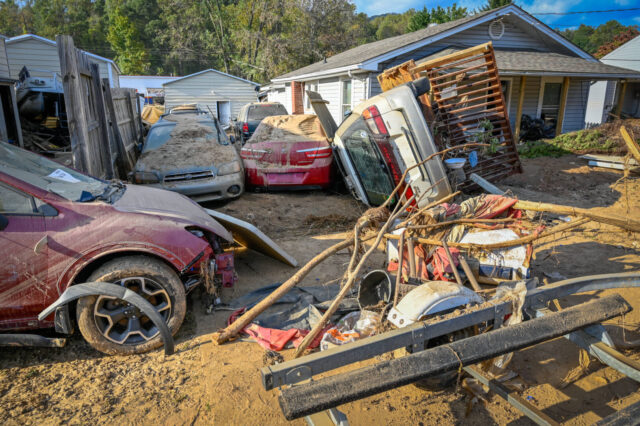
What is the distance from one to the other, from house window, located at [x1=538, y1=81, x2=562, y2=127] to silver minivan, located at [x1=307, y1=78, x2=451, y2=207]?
12.2 metres

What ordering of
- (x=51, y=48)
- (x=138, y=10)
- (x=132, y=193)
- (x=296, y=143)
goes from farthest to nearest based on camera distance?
1. (x=138, y=10)
2. (x=51, y=48)
3. (x=296, y=143)
4. (x=132, y=193)

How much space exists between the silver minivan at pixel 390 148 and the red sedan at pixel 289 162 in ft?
2.06

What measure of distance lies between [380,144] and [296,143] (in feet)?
7.57

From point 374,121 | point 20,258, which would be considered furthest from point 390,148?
point 20,258

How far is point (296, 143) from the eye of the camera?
8227 mm

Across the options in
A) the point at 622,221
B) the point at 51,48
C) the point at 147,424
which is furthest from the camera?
the point at 51,48

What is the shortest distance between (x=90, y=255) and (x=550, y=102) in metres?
17.9

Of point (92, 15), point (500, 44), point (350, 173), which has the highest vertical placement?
point (92, 15)

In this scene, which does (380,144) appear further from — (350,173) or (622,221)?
(622,221)

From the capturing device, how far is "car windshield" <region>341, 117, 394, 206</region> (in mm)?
6699

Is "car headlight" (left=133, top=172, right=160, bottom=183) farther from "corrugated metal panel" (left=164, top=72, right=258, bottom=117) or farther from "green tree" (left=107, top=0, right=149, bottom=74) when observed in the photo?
"green tree" (left=107, top=0, right=149, bottom=74)

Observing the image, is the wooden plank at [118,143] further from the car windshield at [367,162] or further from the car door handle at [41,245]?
the car door handle at [41,245]

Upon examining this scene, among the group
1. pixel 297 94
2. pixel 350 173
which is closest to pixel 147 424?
pixel 350 173

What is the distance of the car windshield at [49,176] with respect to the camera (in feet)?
11.3
